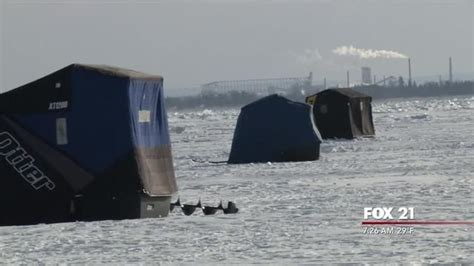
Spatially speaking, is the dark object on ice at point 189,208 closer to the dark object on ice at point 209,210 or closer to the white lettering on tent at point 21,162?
the dark object on ice at point 209,210

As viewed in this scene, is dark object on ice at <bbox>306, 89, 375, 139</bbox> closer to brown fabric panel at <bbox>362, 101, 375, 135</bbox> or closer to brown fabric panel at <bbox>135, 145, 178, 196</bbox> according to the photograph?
brown fabric panel at <bbox>362, 101, 375, 135</bbox>

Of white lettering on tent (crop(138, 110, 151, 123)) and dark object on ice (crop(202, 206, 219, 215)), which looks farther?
dark object on ice (crop(202, 206, 219, 215))

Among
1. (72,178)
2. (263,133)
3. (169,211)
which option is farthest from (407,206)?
(263,133)

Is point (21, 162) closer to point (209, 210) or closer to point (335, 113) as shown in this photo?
point (209, 210)

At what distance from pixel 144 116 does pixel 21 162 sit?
1733 mm

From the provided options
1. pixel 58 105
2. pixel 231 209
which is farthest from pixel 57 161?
pixel 231 209

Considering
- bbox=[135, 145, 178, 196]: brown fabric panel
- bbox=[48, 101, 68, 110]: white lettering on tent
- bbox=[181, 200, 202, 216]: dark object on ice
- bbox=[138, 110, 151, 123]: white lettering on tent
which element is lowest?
bbox=[181, 200, 202, 216]: dark object on ice

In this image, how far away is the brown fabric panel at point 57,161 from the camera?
1512 centimetres

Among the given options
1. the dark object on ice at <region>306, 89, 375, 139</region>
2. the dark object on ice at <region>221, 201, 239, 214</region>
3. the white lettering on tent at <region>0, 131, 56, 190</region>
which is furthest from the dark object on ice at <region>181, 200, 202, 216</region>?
the dark object on ice at <region>306, 89, 375, 139</region>

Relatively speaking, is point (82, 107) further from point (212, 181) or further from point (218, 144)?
point (218, 144)

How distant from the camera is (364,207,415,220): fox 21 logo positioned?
14630 mm

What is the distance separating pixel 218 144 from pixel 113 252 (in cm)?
2882

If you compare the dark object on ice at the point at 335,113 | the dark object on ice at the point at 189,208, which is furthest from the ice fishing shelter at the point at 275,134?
the dark object on ice at the point at 189,208

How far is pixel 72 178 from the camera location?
49.8 ft
